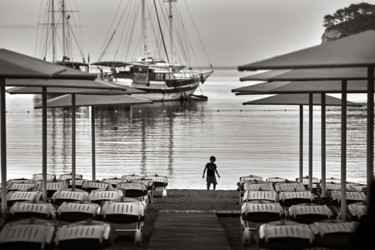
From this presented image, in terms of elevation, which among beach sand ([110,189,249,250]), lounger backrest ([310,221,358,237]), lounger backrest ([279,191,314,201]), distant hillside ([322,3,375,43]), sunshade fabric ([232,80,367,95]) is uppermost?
distant hillside ([322,3,375,43])

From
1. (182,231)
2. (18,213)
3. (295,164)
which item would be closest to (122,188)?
(182,231)

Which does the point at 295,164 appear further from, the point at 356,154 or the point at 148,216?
the point at 148,216

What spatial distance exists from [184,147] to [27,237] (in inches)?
1129

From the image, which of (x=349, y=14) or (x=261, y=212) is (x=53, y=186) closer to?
(x=261, y=212)

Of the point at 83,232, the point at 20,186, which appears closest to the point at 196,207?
the point at 20,186

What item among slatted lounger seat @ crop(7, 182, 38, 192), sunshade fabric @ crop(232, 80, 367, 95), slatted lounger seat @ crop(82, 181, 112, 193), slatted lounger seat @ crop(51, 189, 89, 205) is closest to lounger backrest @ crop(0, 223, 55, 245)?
slatted lounger seat @ crop(51, 189, 89, 205)

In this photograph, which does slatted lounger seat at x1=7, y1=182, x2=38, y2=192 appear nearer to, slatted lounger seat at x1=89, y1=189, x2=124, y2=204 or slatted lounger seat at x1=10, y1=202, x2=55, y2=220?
slatted lounger seat at x1=89, y1=189, x2=124, y2=204

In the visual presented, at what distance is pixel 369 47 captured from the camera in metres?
7.30

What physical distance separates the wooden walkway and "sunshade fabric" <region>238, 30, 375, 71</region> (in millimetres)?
2340

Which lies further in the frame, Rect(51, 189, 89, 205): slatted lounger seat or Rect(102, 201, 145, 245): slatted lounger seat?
Rect(51, 189, 89, 205): slatted lounger seat

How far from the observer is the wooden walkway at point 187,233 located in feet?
27.7

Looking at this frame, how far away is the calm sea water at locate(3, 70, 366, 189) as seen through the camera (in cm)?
2498

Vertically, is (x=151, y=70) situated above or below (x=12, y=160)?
above

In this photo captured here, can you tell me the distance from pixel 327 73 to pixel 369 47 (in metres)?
1.93
